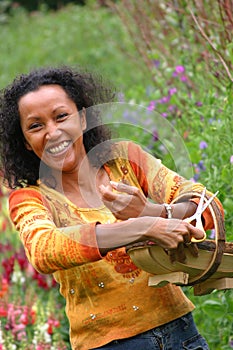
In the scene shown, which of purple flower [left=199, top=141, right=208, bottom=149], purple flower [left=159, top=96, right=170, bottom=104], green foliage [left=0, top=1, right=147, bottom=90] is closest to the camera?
purple flower [left=199, top=141, right=208, bottom=149]

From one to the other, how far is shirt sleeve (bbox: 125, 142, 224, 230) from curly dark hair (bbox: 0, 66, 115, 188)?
0.10 meters

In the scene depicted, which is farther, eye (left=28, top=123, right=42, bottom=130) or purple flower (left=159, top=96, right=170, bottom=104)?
purple flower (left=159, top=96, right=170, bottom=104)

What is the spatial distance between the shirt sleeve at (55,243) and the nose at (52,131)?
237mm

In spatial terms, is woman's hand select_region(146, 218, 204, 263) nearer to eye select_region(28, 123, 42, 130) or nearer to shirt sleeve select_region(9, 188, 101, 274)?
shirt sleeve select_region(9, 188, 101, 274)

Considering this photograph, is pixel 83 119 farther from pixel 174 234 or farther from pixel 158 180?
pixel 174 234

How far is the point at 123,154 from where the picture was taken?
8.45 ft

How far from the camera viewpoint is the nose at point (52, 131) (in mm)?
2432

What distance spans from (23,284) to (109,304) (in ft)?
8.54

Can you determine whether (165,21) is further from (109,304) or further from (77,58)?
(77,58)

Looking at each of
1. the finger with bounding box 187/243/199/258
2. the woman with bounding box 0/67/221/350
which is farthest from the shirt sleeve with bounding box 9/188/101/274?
the finger with bounding box 187/243/199/258

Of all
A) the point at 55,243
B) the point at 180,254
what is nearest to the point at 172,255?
the point at 180,254

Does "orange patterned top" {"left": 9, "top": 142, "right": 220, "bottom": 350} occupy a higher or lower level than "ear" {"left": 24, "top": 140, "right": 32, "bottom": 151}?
lower

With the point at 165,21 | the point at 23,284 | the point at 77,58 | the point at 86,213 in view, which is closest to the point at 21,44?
the point at 77,58

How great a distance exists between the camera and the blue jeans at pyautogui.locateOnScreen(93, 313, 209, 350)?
242 centimetres
